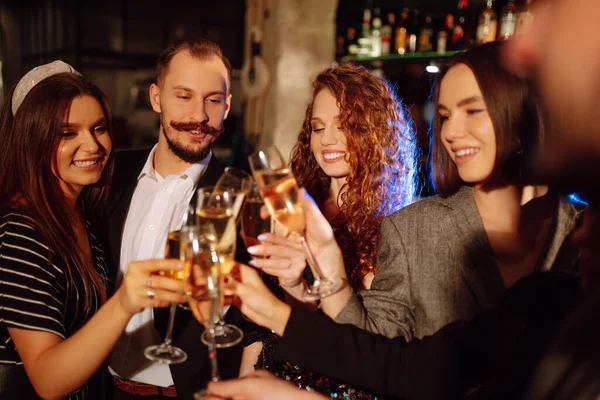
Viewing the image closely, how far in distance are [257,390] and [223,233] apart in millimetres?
409

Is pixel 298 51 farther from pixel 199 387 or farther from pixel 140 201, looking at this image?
pixel 199 387

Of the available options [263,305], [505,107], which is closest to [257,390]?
[263,305]

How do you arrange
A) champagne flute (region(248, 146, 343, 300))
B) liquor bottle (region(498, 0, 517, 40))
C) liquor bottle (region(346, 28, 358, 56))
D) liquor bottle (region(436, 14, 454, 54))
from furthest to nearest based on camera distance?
liquor bottle (region(346, 28, 358, 56))
liquor bottle (region(436, 14, 454, 54))
liquor bottle (region(498, 0, 517, 40))
champagne flute (region(248, 146, 343, 300))

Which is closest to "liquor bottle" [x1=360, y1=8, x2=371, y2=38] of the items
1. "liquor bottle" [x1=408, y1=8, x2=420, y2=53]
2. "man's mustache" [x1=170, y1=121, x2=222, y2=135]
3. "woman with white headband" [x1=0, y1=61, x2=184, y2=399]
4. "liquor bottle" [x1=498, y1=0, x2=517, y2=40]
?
"liquor bottle" [x1=408, y1=8, x2=420, y2=53]

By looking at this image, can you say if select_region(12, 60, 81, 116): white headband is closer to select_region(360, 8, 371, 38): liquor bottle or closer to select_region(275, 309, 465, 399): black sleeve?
select_region(275, 309, 465, 399): black sleeve

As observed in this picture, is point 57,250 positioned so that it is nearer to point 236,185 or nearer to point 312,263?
point 236,185

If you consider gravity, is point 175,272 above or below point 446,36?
below

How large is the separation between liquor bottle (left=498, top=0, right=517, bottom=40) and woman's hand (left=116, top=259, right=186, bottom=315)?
3.38 m

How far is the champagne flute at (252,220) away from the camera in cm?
151

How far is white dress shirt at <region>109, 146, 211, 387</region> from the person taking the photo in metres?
2.01

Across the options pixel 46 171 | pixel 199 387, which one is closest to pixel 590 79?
pixel 199 387

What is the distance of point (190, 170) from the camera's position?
7.67 ft

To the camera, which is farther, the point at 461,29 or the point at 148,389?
the point at 461,29

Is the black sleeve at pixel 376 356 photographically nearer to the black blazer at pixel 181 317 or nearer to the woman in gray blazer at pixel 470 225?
the woman in gray blazer at pixel 470 225
